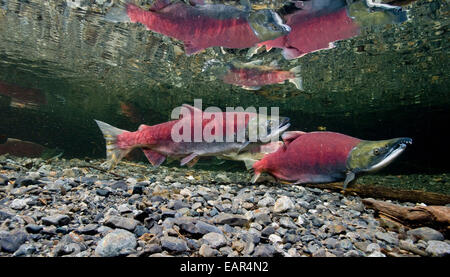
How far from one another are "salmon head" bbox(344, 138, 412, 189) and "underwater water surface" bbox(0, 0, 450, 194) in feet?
12.6

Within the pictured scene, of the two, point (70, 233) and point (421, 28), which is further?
point (421, 28)

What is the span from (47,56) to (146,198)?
16561 millimetres

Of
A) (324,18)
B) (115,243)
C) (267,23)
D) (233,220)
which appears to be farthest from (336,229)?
(324,18)

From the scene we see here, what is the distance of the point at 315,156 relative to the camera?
10.1ft

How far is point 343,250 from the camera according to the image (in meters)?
3.04

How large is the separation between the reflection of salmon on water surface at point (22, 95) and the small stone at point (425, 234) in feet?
112

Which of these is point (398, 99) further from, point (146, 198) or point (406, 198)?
point (146, 198)

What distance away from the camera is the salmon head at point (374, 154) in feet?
9.04

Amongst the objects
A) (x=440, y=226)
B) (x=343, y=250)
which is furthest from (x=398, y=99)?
(x=343, y=250)

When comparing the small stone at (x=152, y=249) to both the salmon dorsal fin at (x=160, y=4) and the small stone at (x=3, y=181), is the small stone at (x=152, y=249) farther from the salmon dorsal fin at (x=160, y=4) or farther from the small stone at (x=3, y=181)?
the salmon dorsal fin at (x=160, y=4)

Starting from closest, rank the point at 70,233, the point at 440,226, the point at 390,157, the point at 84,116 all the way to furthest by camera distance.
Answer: the point at 390,157, the point at 70,233, the point at 440,226, the point at 84,116

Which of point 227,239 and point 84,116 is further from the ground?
point 84,116

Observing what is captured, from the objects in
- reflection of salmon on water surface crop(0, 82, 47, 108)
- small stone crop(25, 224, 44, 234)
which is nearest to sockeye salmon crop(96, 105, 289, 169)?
small stone crop(25, 224, 44, 234)

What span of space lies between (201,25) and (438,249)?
5142mm
